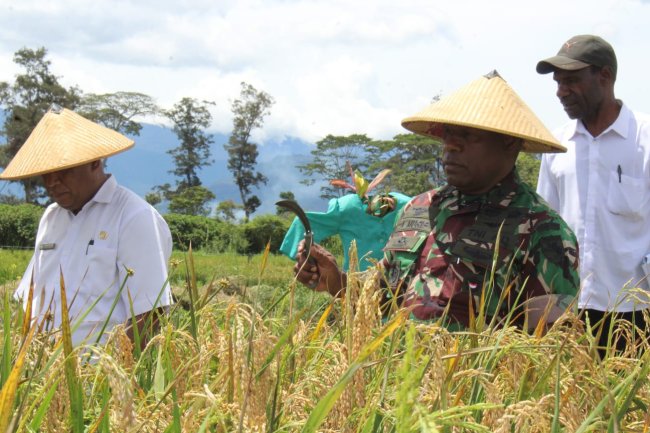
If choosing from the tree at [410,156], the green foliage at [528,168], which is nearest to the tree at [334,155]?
the tree at [410,156]

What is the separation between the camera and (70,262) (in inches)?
115

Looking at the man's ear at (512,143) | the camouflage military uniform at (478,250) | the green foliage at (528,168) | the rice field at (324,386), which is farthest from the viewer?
the green foliage at (528,168)

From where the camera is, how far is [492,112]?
241 cm

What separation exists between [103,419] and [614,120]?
293 centimetres

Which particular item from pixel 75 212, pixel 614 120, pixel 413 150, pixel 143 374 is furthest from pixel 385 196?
pixel 413 150

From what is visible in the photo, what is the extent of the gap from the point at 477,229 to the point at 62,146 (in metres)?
1.46

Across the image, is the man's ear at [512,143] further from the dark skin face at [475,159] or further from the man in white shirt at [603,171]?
the man in white shirt at [603,171]

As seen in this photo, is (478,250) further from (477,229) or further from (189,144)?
(189,144)

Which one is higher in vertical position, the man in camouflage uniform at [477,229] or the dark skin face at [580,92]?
the dark skin face at [580,92]

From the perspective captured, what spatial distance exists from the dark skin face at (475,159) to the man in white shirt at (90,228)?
110 cm

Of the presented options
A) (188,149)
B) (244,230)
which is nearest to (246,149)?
(188,149)

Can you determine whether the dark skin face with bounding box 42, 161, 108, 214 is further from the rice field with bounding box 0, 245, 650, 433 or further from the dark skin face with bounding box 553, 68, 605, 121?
the dark skin face with bounding box 553, 68, 605, 121

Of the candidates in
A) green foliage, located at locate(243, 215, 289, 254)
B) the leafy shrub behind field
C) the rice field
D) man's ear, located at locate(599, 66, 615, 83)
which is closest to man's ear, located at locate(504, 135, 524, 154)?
man's ear, located at locate(599, 66, 615, 83)

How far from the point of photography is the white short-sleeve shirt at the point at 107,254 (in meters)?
2.81
